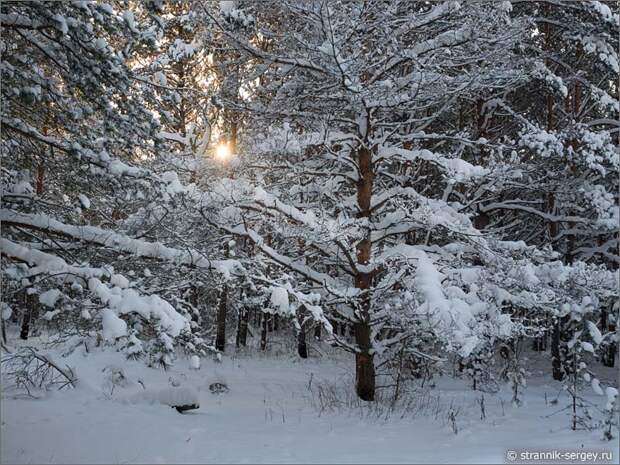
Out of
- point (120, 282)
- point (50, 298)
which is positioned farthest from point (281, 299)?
point (50, 298)

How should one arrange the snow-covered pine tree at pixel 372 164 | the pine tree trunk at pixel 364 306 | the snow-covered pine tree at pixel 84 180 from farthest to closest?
the pine tree trunk at pixel 364 306
the snow-covered pine tree at pixel 372 164
the snow-covered pine tree at pixel 84 180

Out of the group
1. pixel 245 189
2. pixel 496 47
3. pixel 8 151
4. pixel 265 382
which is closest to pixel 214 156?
pixel 245 189

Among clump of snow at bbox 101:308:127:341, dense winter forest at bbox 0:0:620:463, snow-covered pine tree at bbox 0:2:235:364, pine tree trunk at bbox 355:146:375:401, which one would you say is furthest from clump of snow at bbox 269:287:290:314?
pine tree trunk at bbox 355:146:375:401

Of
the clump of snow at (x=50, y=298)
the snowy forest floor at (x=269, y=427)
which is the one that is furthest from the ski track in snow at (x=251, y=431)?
the clump of snow at (x=50, y=298)

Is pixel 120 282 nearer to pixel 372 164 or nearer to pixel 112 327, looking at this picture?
pixel 112 327

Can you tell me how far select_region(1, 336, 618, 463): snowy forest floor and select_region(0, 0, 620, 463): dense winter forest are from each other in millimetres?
58

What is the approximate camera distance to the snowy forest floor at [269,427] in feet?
18.1

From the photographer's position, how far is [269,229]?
28.9 ft

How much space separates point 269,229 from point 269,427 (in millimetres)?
3412

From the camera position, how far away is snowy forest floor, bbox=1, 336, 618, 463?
18.1 feet

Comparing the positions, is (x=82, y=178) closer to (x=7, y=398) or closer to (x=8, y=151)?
(x=8, y=151)

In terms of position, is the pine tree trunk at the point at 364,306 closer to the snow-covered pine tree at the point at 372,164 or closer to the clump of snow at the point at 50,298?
the snow-covered pine tree at the point at 372,164

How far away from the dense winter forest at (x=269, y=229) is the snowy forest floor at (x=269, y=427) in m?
0.06

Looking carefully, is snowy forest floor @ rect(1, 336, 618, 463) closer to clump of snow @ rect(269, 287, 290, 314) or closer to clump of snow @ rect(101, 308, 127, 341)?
clump of snow @ rect(269, 287, 290, 314)
